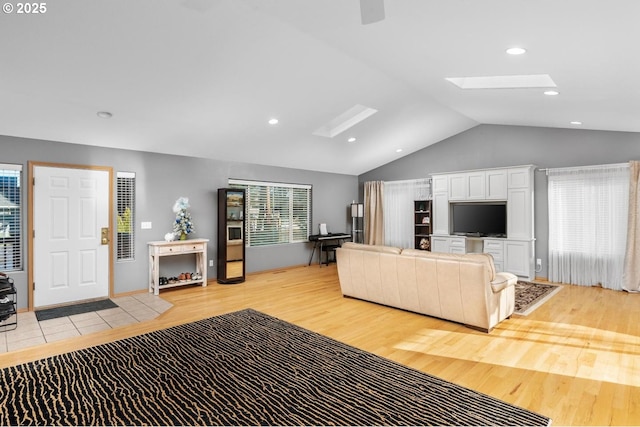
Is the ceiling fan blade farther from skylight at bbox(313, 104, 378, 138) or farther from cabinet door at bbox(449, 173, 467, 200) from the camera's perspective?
cabinet door at bbox(449, 173, 467, 200)

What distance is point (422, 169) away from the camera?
329 inches

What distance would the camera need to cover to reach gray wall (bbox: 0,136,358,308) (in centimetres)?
469

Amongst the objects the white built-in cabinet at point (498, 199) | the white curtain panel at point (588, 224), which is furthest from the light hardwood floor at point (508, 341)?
the white built-in cabinet at point (498, 199)

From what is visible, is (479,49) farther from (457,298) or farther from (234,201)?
(234,201)

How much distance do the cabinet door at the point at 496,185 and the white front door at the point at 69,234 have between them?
270 inches

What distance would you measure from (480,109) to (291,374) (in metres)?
5.12

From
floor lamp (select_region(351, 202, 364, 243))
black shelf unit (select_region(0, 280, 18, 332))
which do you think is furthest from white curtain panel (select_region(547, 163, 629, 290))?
black shelf unit (select_region(0, 280, 18, 332))

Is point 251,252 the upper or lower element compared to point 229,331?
upper

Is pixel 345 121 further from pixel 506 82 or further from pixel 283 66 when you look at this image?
pixel 506 82

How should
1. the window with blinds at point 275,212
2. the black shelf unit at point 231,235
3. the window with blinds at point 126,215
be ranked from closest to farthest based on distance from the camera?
the window with blinds at point 126,215 < the black shelf unit at point 231,235 < the window with blinds at point 275,212

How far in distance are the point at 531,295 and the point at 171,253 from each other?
18.8ft

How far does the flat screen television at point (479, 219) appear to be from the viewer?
6852mm

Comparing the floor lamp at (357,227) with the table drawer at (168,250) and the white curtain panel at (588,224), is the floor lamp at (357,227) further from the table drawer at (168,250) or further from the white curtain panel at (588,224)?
the table drawer at (168,250)

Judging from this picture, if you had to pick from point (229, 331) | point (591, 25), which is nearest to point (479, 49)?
point (591, 25)
